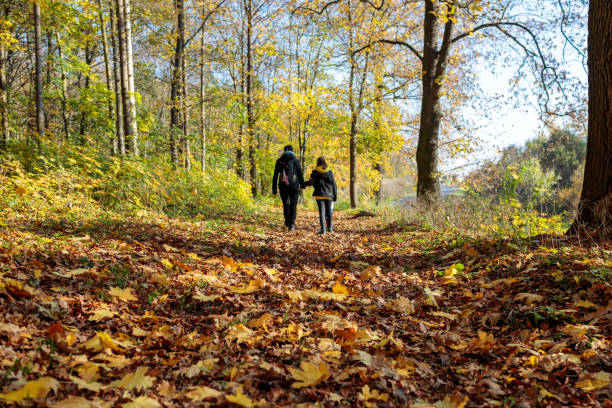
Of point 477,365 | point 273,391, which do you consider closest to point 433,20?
point 477,365

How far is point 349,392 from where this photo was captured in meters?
2.09

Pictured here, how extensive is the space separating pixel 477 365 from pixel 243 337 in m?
1.72

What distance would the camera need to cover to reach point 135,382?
6.44ft

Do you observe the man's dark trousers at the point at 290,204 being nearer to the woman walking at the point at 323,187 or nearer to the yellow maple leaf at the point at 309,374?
the woman walking at the point at 323,187

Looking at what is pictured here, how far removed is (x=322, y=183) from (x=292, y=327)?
255 inches

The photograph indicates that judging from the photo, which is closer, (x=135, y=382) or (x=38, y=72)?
(x=135, y=382)

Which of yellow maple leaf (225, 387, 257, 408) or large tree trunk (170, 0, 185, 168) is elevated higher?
large tree trunk (170, 0, 185, 168)

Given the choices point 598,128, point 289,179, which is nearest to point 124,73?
point 289,179

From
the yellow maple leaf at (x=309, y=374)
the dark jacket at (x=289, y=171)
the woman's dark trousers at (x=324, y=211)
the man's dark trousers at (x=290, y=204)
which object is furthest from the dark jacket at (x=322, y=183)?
the yellow maple leaf at (x=309, y=374)

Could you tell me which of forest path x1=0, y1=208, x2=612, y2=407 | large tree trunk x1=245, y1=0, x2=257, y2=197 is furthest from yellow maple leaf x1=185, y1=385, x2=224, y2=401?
large tree trunk x1=245, y1=0, x2=257, y2=197

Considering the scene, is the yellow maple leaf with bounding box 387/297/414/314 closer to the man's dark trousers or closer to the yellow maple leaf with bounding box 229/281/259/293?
the yellow maple leaf with bounding box 229/281/259/293

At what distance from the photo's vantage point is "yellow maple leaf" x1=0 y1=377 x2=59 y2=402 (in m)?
1.63

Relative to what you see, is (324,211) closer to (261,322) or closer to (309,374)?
(261,322)

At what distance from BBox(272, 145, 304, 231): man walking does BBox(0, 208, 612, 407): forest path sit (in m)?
3.80
